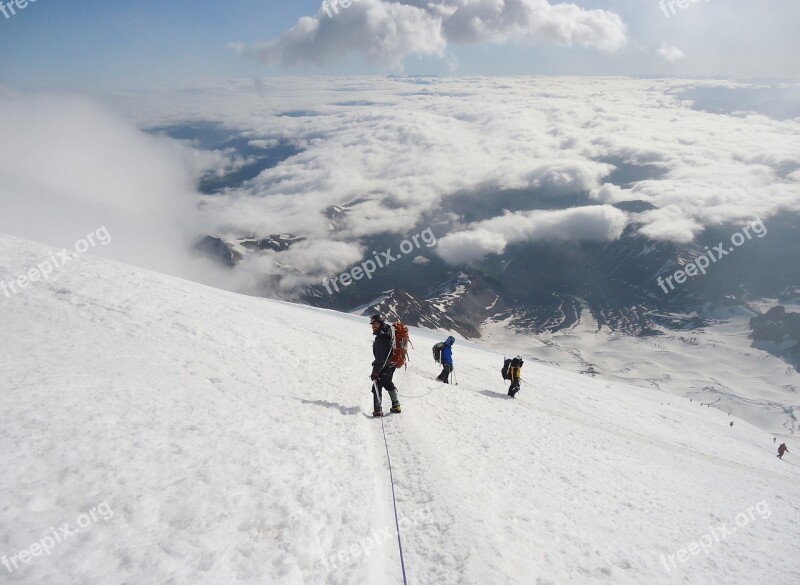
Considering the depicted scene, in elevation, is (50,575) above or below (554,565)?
above

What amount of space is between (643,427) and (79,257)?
35.7 meters

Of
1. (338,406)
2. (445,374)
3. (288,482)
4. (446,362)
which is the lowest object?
(445,374)

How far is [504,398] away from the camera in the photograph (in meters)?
22.8

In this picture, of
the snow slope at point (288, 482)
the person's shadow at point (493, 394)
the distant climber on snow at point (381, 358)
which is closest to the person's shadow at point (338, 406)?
the snow slope at point (288, 482)

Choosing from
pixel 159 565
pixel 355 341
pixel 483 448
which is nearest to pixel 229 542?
pixel 159 565

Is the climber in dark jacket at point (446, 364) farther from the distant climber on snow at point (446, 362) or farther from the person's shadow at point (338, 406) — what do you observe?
the person's shadow at point (338, 406)

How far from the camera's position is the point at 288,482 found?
8398mm

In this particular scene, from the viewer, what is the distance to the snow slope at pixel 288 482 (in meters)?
6.30

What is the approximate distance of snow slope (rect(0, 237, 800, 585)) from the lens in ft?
20.7

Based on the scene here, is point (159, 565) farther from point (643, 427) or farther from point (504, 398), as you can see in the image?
point (643, 427)

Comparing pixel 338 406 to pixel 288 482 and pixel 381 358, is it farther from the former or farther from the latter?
pixel 288 482

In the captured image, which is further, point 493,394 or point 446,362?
point 446,362

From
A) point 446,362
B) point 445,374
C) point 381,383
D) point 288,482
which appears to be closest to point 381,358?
point 381,383

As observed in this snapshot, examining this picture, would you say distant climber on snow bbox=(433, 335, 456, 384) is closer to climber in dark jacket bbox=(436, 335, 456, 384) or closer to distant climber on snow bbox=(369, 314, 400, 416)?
climber in dark jacket bbox=(436, 335, 456, 384)
